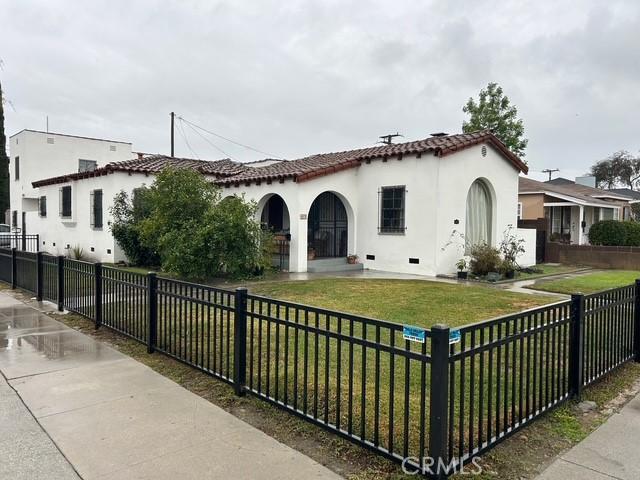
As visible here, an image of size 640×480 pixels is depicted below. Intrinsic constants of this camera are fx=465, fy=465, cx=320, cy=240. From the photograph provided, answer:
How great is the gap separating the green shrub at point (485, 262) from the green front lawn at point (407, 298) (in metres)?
2.23

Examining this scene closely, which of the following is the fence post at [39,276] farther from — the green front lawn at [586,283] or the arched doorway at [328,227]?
the green front lawn at [586,283]

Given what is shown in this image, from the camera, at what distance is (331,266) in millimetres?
15461

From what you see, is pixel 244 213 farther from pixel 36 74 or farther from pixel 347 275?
pixel 36 74

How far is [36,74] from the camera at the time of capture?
15.2m

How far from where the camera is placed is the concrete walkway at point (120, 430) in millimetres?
3086

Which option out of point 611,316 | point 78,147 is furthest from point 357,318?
point 78,147

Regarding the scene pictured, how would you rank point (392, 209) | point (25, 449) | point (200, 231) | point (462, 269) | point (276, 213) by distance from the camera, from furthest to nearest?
point (276, 213) < point (392, 209) < point (462, 269) < point (200, 231) < point (25, 449)

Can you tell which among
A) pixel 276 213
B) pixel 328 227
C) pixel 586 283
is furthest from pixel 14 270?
pixel 586 283

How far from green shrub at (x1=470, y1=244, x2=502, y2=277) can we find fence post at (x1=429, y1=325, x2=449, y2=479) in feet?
37.3

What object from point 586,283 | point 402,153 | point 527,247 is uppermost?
point 402,153

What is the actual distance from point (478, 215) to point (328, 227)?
5.23m

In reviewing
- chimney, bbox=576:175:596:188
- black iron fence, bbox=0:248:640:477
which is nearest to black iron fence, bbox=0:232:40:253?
black iron fence, bbox=0:248:640:477

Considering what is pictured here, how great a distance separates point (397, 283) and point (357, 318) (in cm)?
870

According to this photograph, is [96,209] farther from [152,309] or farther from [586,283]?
[586,283]
